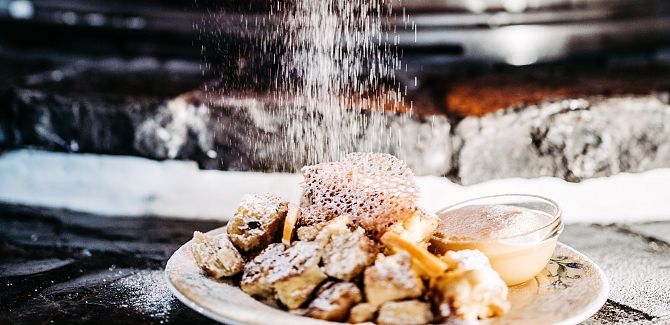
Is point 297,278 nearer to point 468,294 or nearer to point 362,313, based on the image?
point 362,313

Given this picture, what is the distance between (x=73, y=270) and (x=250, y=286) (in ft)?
3.37

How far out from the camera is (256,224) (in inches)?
68.6

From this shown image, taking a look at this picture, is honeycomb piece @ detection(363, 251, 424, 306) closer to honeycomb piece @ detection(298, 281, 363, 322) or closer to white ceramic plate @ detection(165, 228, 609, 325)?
honeycomb piece @ detection(298, 281, 363, 322)

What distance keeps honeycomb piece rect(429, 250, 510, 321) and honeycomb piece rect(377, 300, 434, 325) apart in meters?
0.03

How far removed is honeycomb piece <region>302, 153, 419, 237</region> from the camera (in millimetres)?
1677

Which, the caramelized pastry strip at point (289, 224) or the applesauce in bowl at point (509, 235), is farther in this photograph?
the caramelized pastry strip at point (289, 224)

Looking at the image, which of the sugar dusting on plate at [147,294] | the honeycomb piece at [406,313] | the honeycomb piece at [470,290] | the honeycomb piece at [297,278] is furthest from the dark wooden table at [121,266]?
the honeycomb piece at [406,313]

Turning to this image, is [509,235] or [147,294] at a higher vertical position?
[509,235]

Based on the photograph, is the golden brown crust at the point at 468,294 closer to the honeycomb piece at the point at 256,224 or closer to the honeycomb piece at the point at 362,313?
the honeycomb piece at the point at 362,313

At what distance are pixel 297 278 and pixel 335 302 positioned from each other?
115 millimetres

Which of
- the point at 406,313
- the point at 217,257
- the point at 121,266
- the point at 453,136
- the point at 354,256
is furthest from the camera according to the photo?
the point at 453,136

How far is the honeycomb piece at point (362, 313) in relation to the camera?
1430 mm


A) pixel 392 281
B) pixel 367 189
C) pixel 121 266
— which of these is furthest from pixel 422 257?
pixel 121 266

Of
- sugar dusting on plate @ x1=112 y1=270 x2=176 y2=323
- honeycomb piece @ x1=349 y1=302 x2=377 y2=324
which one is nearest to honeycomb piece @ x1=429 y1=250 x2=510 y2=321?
honeycomb piece @ x1=349 y1=302 x2=377 y2=324
